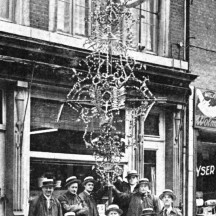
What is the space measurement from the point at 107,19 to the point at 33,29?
3226 mm

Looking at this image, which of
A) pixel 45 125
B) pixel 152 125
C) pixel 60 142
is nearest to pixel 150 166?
pixel 152 125

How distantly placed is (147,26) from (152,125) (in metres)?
2.16

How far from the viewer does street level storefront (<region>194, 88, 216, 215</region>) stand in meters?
15.0

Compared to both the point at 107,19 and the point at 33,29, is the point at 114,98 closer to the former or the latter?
the point at 107,19

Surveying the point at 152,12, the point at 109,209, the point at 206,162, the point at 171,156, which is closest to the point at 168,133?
the point at 171,156

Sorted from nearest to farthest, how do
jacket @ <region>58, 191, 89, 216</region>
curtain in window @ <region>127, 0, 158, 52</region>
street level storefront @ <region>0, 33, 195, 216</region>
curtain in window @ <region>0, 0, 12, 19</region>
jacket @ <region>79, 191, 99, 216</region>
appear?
jacket @ <region>58, 191, 89, 216</region> → jacket @ <region>79, 191, 99, 216</region> → street level storefront @ <region>0, 33, 195, 216</region> → curtain in window @ <region>0, 0, 12, 19</region> → curtain in window @ <region>127, 0, 158, 52</region>

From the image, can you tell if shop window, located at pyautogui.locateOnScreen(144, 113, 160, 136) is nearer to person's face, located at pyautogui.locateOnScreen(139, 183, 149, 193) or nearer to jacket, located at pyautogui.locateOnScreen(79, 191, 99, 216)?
person's face, located at pyautogui.locateOnScreen(139, 183, 149, 193)

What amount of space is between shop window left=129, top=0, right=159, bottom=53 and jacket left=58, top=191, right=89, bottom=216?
4723 millimetres

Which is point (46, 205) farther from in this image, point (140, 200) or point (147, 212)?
point (140, 200)

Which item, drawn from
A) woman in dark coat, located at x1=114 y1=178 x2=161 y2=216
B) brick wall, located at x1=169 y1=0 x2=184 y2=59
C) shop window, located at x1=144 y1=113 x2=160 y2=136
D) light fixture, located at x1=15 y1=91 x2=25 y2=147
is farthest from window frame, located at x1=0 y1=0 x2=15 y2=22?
brick wall, located at x1=169 y1=0 x2=184 y2=59

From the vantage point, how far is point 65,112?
12516 millimetres

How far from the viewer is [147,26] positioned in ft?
47.9

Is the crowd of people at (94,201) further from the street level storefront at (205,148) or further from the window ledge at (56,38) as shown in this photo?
the street level storefront at (205,148)

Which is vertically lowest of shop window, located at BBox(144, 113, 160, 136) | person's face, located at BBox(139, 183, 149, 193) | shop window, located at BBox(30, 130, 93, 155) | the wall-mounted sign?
person's face, located at BBox(139, 183, 149, 193)
